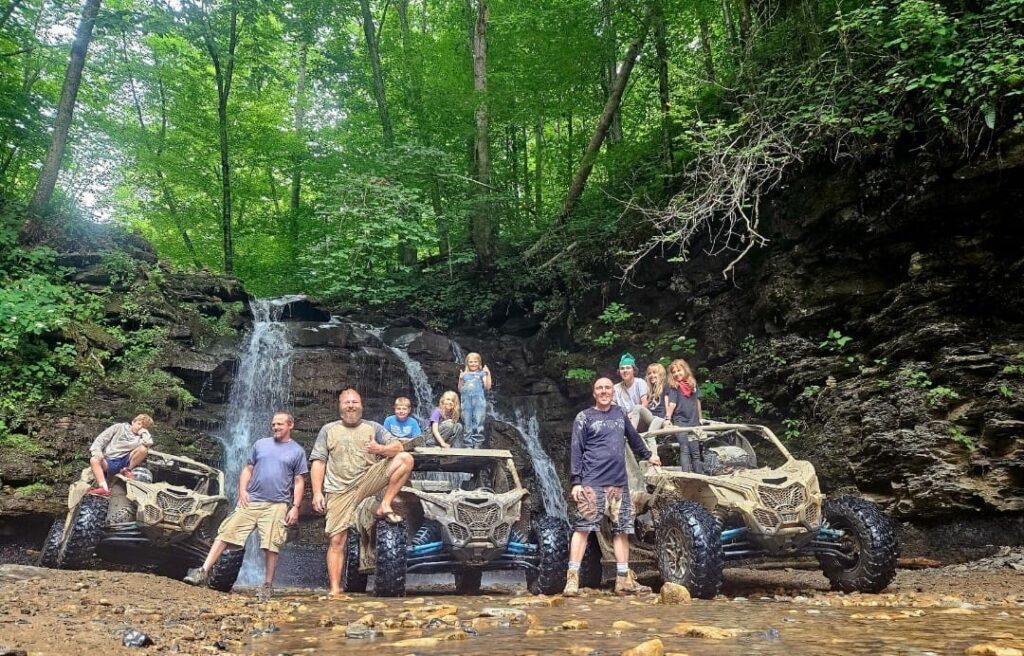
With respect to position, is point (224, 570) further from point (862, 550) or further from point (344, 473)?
point (862, 550)

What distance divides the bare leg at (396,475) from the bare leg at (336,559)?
0.62 m

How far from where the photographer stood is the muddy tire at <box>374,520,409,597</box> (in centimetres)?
588

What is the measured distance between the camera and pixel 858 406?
9125 millimetres

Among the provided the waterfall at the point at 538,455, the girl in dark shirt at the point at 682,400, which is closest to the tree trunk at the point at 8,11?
the waterfall at the point at 538,455

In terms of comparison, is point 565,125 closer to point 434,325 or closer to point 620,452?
point 434,325

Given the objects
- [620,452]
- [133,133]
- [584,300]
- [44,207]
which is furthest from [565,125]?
[620,452]

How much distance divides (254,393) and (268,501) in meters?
8.11

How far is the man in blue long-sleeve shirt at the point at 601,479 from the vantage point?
5.89 m

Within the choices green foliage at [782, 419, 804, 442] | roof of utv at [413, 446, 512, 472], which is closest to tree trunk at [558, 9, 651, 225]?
green foliage at [782, 419, 804, 442]

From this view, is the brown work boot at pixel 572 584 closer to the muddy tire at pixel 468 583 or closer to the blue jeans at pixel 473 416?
the muddy tire at pixel 468 583

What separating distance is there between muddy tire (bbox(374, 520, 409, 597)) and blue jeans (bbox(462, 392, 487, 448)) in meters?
2.98

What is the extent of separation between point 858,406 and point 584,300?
296 inches

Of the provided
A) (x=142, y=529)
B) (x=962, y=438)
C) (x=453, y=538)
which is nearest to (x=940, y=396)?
(x=962, y=438)

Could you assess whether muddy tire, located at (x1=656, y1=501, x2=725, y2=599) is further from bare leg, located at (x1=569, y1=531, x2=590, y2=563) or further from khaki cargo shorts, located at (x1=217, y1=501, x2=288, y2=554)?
khaki cargo shorts, located at (x1=217, y1=501, x2=288, y2=554)
